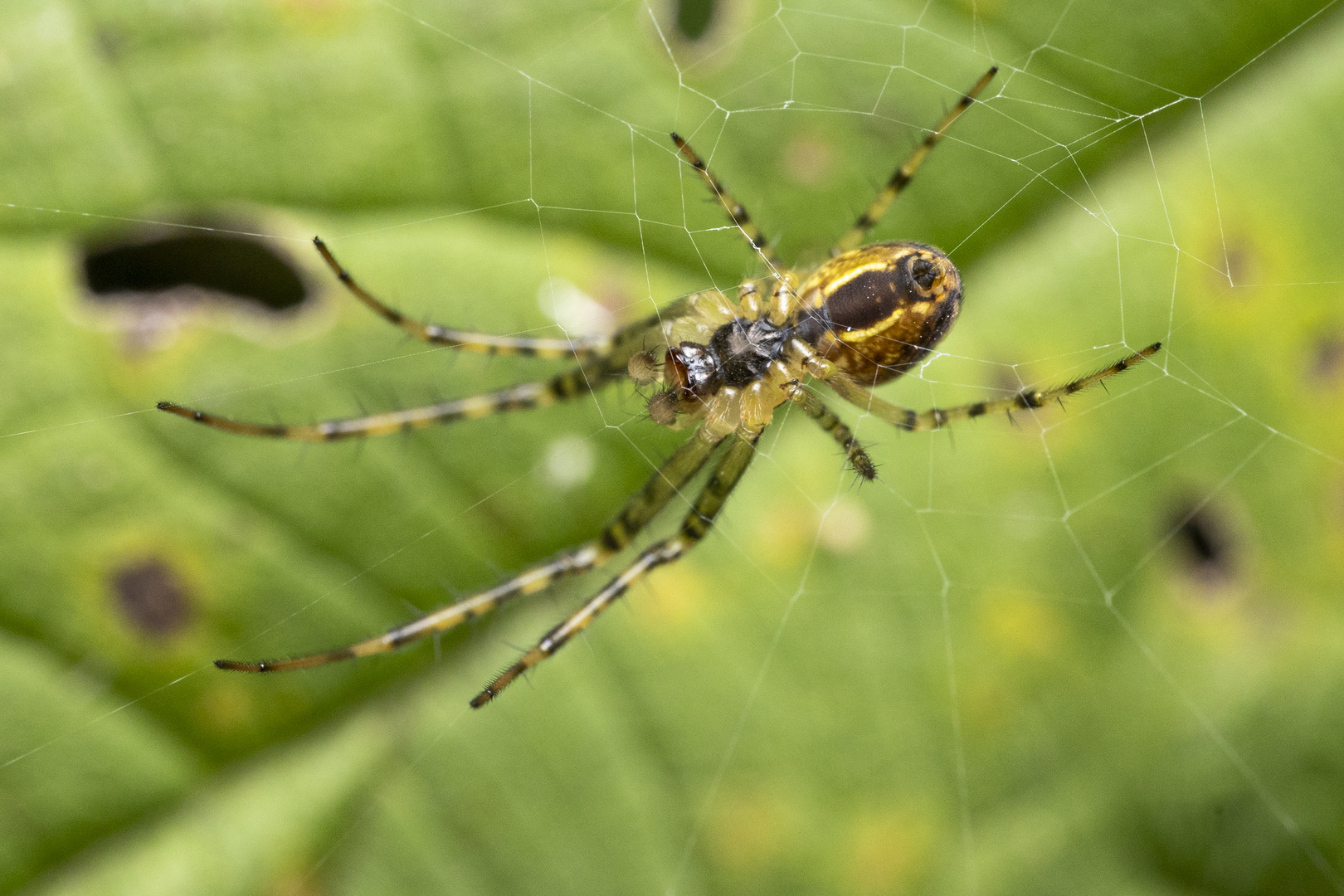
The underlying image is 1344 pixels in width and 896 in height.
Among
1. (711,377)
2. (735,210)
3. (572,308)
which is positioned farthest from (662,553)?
(735,210)

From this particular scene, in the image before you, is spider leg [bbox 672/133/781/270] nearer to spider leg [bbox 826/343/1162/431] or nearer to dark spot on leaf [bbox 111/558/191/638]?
spider leg [bbox 826/343/1162/431]

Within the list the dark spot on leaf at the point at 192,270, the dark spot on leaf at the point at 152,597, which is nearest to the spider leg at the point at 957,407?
the dark spot on leaf at the point at 192,270

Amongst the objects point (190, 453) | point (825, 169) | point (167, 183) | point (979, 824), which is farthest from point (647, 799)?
point (167, 183)

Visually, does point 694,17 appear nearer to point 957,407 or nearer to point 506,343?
point 506,343

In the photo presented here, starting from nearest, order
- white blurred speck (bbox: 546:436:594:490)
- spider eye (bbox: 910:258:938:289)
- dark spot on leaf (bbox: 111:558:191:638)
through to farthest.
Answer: spider eye (bbox: 910:258:938:289)
dark spot on leaf (bbox: 111:558:191:638)
white blurred speck (bbox: 546:436:594:490)

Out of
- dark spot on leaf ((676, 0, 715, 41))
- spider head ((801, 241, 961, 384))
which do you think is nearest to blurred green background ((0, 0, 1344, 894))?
dark spot on leaf ((676, 0, 715, 41))

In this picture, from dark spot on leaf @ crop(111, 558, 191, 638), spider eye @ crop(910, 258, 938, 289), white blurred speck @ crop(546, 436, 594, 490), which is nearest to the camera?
spider eye @ crop(910, 258, 938, 289)

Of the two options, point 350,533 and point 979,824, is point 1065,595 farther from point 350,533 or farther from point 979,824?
point 350,533
